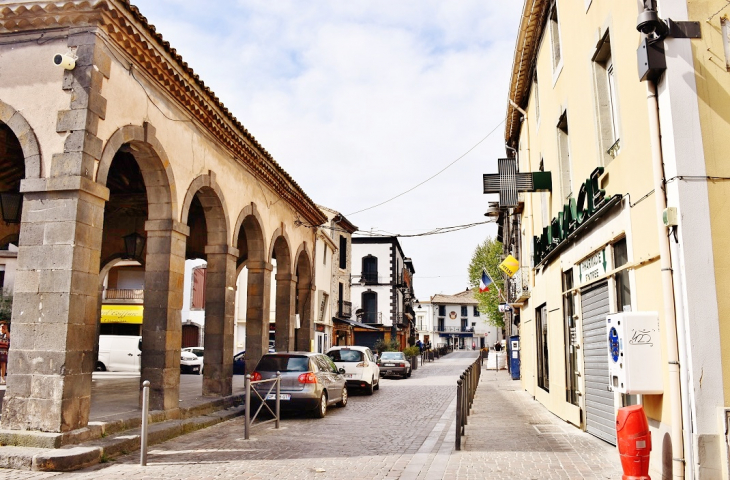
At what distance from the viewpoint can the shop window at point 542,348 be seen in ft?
49.4

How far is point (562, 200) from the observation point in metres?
11.8

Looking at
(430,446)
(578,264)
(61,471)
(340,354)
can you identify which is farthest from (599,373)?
(340,354)

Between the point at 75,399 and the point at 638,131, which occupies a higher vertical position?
the point at 638,131

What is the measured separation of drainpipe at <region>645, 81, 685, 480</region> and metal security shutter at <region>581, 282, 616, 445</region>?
9.15 feet

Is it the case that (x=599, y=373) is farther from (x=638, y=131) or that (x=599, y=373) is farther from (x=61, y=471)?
(x=61, y=471)

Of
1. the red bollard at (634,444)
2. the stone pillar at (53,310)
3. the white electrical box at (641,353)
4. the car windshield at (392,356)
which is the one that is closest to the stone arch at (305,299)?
the car windshield at (392,356)

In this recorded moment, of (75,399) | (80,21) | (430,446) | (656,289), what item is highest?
(80,21)

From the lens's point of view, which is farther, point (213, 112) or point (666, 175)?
point (213, 112)

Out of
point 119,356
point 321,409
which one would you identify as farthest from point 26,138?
point 119,356

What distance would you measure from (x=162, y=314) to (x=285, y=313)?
8.18 meters

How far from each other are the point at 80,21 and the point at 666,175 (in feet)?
26.8

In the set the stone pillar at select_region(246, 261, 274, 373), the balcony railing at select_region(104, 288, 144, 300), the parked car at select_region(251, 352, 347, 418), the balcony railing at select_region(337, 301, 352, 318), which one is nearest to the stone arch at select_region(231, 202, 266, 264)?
the stone pillar at select_region(246, 261, 274, 373)

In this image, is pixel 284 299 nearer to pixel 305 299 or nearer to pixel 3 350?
pixel 305 299

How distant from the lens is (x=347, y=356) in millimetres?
19906
